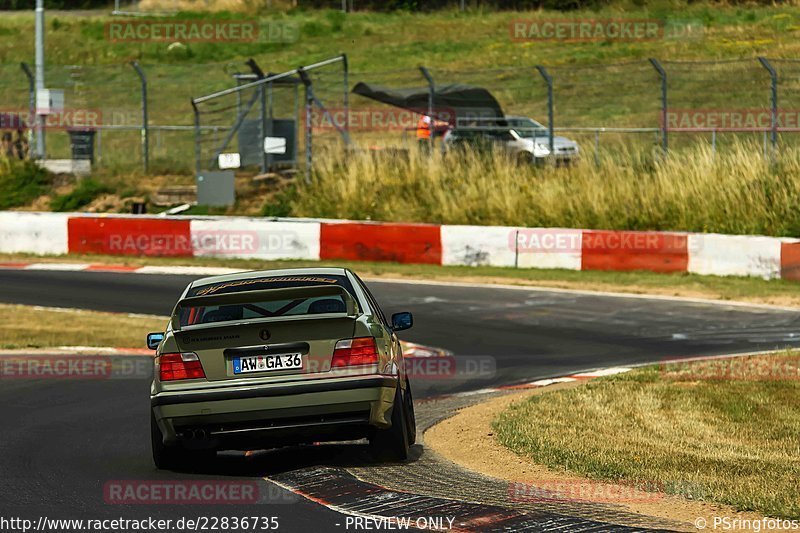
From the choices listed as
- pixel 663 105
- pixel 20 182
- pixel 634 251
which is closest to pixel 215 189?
pixel 20 182

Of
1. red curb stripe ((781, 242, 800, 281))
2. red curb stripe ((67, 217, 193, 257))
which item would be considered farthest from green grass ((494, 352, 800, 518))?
red curb stripe ((67, 217, 193, 257))

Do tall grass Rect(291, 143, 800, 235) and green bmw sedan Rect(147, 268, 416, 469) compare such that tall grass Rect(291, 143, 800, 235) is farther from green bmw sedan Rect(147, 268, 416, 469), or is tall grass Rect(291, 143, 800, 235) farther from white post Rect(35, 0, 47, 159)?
green bmw sedan Rect(147, 268, 416, 469)

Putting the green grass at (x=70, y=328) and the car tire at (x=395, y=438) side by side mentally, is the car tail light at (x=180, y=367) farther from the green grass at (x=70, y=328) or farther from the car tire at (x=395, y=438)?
the green grass at (x=70, y=328)

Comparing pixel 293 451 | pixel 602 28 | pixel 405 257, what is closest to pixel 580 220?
pixel 405 257

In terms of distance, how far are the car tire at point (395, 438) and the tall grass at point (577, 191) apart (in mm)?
15581

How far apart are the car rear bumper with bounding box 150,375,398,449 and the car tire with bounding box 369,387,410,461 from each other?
228mm

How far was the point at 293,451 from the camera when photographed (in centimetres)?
995

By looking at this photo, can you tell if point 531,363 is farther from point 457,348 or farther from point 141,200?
point 141,200

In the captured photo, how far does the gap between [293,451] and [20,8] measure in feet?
269

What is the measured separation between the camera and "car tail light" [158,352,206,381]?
852cm

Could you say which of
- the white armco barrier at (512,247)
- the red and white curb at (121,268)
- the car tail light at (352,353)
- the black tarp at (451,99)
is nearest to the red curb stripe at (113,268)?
the red and white curb at (121,268)

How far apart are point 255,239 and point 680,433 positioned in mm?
15321

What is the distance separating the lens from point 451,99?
32.1m

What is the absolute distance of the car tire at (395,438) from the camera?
28.8ft
